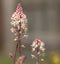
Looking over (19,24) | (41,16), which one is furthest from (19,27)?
(41,16)

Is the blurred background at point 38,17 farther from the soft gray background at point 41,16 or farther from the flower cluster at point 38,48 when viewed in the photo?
the flower cluster at point 38,48

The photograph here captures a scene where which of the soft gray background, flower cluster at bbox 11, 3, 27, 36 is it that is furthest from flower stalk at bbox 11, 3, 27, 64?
the soft gray background

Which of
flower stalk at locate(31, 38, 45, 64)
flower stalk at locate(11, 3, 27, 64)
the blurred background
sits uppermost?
flower stalk at locate(11, 3, 27, 64)

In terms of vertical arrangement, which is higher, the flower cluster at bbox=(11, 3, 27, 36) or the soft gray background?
the flower cluster at bbox=(11, 3, 27, 36)

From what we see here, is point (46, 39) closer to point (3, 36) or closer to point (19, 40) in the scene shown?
point (3, 36)

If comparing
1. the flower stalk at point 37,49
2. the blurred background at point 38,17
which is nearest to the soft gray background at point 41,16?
the blurred background at point 38,17

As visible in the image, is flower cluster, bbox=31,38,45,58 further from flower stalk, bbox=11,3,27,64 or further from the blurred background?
the blurred background

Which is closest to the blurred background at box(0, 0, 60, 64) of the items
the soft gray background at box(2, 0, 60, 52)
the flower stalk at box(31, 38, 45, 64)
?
the soft gray background at box(2, 0, 60, 52)

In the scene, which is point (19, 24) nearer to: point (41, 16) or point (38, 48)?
point (38, 48)

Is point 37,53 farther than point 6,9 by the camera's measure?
No

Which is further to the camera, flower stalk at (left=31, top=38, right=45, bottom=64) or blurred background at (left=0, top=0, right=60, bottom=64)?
blurred background at (left=0, top=0, right=60, bottom=64)

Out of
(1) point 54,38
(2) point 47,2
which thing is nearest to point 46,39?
(1) point 54,38
